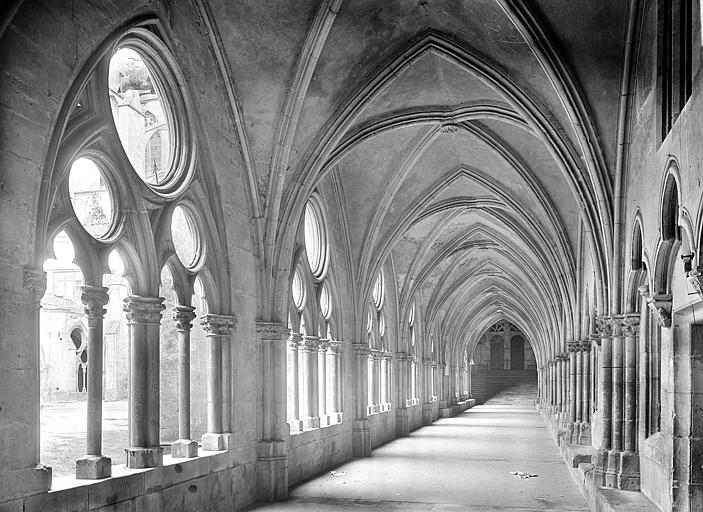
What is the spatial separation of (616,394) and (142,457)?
19.2 ft

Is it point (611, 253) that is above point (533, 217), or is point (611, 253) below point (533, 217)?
below

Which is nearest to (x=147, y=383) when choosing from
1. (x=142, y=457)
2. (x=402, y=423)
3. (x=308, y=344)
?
(x=142, y=457)

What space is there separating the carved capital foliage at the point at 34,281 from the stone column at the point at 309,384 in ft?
27.6

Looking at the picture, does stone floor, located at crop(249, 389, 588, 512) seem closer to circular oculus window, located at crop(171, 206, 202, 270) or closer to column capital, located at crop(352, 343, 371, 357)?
column capital, located at crop(352, 343, 371, 357)

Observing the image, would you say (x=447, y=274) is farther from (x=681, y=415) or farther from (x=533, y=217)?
(x=681, y=415)

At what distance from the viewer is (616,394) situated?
10.1 metres

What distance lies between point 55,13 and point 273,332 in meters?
6.01

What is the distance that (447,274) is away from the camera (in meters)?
28.1

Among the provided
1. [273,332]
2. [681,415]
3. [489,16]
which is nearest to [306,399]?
[273,332]

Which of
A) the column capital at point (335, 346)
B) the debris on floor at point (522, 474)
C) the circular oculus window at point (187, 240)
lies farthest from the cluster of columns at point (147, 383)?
the column capital at point (335, 346)

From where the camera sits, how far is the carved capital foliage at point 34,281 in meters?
6.02

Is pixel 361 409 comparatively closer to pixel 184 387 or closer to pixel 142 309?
pixel 184 387

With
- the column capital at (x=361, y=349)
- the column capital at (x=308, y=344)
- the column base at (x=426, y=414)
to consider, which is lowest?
the column base at (x=426, y=414)

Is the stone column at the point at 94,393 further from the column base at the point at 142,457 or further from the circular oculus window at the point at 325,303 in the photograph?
the circular oculus window at the point at 325,303
